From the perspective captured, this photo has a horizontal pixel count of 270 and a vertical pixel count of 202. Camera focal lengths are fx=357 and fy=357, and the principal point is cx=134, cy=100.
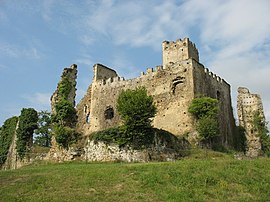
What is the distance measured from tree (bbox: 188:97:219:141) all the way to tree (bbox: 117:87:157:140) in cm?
544

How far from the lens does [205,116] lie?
3145cm

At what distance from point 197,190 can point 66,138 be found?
69.1 feet

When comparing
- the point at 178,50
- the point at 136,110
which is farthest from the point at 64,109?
the point at 136,110

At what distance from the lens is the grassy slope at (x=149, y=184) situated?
13.6 meters

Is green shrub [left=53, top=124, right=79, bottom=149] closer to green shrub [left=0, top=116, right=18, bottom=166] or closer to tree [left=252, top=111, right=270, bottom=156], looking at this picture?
green shrub [left=0, top=116, right=18, bottom=166]

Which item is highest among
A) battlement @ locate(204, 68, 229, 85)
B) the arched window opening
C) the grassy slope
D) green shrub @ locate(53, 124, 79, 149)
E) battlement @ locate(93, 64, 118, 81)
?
battlement @ locate(93, 64, 118, 81)

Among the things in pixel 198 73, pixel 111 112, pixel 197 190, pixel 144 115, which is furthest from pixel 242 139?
pixel 197 190

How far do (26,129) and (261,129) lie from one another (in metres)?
26.7

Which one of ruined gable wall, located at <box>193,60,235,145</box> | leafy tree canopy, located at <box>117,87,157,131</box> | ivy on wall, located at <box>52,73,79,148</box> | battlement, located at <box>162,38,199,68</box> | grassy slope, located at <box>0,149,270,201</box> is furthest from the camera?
ivy on wall, located at <box>52,73,79,148</box>

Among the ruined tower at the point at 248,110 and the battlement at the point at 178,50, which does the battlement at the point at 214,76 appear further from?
the ruined tower at the point at 248,110

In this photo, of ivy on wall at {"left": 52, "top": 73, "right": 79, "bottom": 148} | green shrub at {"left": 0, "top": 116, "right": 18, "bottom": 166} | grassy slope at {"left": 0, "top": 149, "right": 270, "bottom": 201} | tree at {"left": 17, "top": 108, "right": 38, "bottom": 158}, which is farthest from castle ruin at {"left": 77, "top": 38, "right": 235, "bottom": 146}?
grassy slope at {"left": 0, "top": 149, "right": 270, "bottom": 201}

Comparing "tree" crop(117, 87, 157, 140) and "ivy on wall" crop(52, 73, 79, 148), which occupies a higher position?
"ivy on wall" crop(52, 73, 79, 148)

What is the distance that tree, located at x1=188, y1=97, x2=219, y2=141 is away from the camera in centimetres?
3064

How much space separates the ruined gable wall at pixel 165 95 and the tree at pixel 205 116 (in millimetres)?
802
